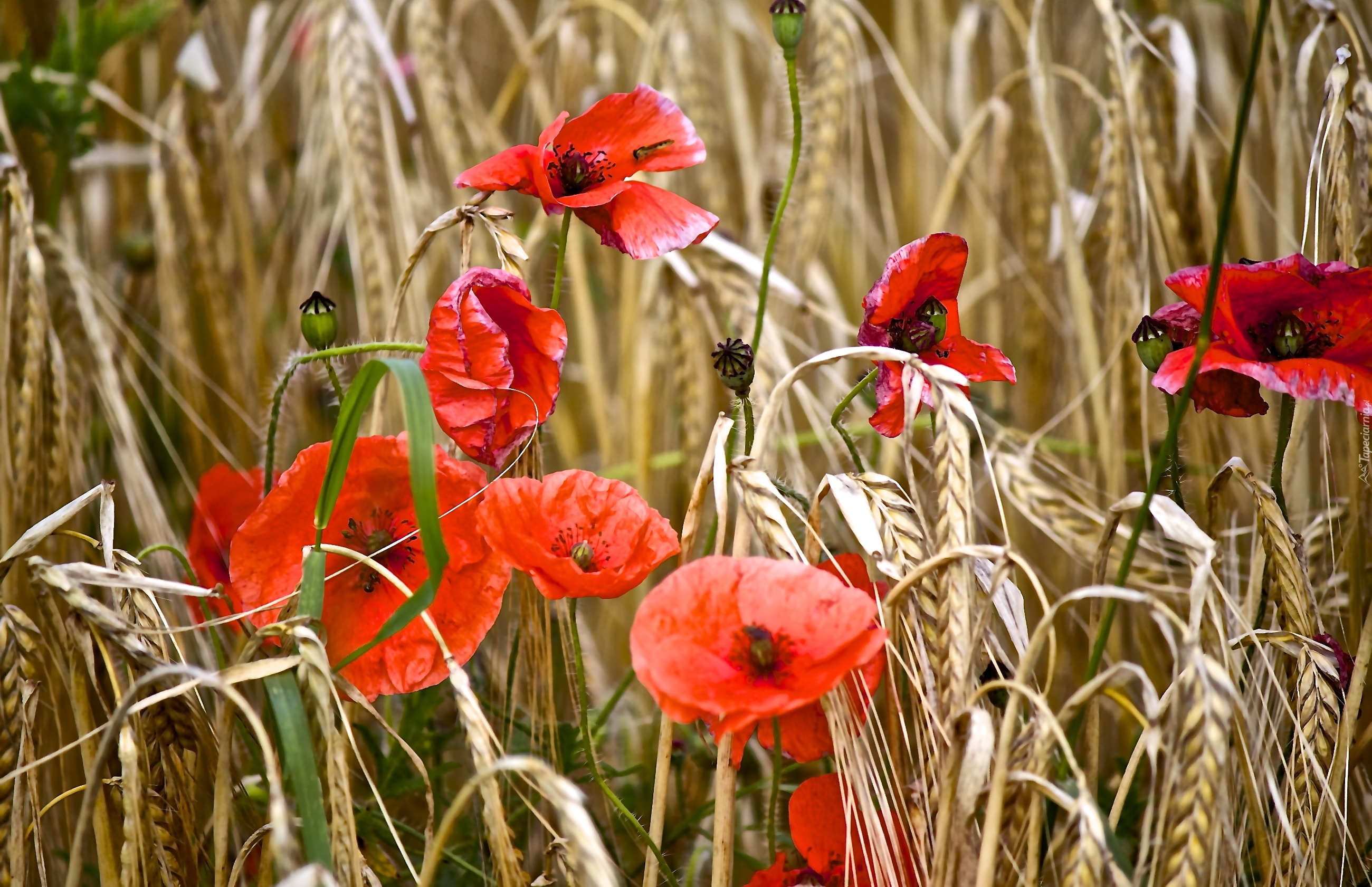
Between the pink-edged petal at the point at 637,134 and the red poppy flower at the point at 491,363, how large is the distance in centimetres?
13

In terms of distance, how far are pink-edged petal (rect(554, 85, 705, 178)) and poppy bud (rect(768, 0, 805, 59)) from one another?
0.31 feet

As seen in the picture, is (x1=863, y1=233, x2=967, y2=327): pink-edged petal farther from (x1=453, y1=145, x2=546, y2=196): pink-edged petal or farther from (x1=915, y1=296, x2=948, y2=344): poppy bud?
(x1=453, y1=145, x2=546, y2=196): pink-edged petal

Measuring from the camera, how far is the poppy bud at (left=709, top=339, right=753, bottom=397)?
0.57 metres

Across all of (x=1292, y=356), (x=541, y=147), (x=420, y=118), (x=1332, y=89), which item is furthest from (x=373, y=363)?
(x=420, y=118)

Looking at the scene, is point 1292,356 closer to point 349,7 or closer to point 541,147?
point 541,147

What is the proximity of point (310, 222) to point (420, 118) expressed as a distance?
1.72 ft

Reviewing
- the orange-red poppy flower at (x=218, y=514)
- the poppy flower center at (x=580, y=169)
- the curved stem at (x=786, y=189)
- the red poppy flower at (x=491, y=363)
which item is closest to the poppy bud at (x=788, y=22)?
the curved stem at (x=786, y=189)

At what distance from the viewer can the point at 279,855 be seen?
0.39 m

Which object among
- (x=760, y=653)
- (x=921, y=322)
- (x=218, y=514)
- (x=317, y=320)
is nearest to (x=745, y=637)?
(x=760, y=653)

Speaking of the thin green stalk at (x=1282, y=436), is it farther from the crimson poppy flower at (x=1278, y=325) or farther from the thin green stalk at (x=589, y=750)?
the thin green stalk at (x=589, y=750)

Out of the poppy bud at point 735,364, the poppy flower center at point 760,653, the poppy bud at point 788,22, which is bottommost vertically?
the poppy flower center at point 760,653

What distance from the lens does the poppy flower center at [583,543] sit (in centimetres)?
58

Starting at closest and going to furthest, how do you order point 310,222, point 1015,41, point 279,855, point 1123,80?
point 279,855, point 1123,80, point 310,222, point 1015,41

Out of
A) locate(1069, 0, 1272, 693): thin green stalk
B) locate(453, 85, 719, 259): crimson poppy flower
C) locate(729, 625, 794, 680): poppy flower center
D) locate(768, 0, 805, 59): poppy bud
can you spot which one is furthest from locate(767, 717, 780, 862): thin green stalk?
locate(768, 0, 805, 59): poppy bud
